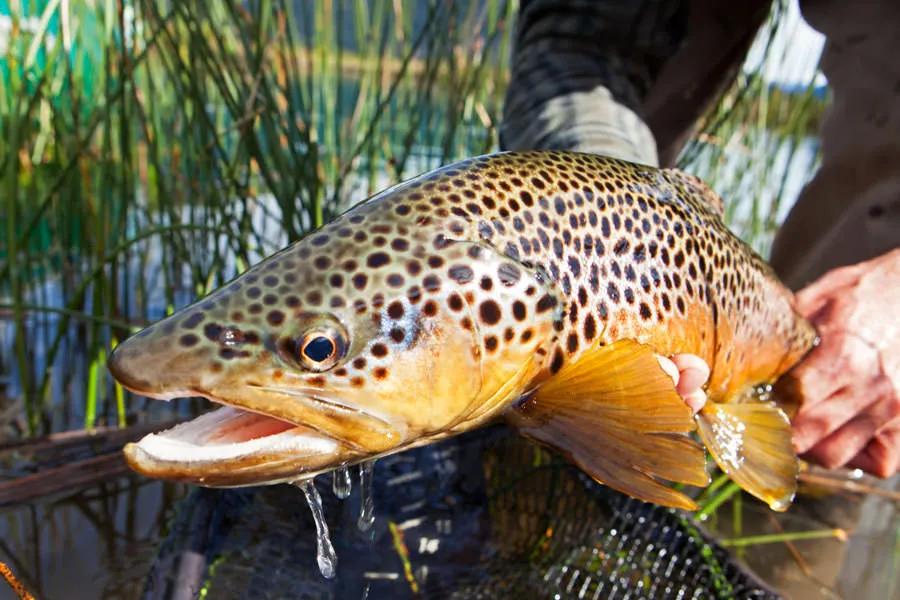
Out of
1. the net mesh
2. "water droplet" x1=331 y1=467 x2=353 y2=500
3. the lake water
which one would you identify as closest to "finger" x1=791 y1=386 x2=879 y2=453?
the net mesh

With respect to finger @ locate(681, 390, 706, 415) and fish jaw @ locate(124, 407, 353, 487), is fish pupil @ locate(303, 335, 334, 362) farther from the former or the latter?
finger @ locate(681, 390, 706, 415)

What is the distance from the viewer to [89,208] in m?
2.30

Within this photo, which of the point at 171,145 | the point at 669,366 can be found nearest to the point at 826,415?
the point at 669,366

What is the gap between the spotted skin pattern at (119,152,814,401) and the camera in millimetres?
1033

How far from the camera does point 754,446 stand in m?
1.59

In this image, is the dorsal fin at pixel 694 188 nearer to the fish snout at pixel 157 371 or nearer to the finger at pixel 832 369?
the finger at pixel 832 369

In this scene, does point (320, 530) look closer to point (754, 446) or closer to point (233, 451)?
point (233, 451)

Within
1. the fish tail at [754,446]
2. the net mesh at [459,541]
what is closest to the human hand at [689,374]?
the fish tail at [754,446]

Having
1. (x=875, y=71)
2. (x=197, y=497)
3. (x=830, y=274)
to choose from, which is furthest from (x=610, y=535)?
(x=875, y=71)

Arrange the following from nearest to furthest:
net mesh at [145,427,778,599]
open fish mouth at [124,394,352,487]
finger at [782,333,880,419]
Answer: open fish mouth at [124,394,352,487] → net mesh at [145,427,778,599] → finger at [782,333,880,419]

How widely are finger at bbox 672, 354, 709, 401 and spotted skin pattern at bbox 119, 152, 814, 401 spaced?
19 millimetres

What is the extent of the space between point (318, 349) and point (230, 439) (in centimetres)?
17

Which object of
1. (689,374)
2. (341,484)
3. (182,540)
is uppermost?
(689,374)

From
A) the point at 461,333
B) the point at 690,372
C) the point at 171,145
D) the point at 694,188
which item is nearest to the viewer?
the point at 461,333
